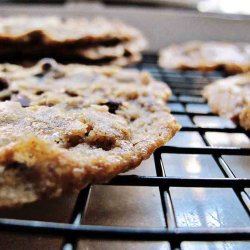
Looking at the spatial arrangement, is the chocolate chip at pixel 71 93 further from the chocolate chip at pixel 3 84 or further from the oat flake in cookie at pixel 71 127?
the chocolate chip at pixel 3 84

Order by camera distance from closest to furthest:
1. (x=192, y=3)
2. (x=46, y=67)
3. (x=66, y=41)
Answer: (x=46, y=67), (x=66, y=41), (x=192, y=3)

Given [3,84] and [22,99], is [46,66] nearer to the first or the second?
[3,84]

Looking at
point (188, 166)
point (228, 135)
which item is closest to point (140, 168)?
point (188, 166)

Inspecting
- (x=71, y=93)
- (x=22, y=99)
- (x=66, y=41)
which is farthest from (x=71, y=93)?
(x=66, y=41)

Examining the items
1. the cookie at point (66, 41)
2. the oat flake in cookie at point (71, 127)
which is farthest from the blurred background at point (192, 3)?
the oat flake in cookie at point (71, 127)

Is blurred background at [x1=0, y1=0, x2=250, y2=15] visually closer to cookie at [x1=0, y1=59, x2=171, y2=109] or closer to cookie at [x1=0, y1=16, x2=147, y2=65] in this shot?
cookie at [x1=0, y1=16, x2=147, y2=65]

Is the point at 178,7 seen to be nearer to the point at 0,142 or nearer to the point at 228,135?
A: the point at 228,135
